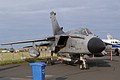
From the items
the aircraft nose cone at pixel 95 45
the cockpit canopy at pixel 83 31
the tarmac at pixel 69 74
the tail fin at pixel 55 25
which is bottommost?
the tarmac at pixel 69 74

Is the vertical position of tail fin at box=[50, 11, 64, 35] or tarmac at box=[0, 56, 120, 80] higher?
tail fin at box=[50, 11, 64, 35]

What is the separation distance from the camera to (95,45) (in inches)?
706

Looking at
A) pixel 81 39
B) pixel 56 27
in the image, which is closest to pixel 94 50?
pixel 81 39

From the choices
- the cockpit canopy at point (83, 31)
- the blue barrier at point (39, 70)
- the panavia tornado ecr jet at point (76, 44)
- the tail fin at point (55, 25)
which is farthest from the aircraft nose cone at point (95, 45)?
the tail fin at point (55, 25)

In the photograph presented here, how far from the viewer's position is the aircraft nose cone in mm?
17875

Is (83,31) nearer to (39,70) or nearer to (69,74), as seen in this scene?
(69,74)

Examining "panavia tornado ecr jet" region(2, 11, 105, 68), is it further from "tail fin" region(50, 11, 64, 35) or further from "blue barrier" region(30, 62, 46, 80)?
"blue barrier" region(30, 62, 46, 80)

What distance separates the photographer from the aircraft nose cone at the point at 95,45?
58.6ft

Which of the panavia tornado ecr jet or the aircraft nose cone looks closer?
the aircraft nose cone

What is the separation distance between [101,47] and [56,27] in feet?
36.1

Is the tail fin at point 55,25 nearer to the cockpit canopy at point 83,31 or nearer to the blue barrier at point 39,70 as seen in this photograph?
the cockpit canopy at point 83,31

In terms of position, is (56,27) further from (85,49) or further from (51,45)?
(85,49)

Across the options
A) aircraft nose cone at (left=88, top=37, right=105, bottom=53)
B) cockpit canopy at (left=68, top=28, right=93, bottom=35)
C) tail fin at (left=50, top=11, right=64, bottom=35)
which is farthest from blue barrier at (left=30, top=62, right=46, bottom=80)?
tail fin at (left=50, top=11, right=64, bottom=35)

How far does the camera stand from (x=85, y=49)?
61.9 feet
